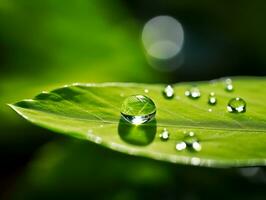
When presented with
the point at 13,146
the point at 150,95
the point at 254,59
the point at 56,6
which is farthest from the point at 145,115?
the point at 254,59

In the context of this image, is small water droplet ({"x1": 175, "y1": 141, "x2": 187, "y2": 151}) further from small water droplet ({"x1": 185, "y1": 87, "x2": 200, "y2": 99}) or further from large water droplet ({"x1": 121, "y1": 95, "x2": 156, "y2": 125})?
small water droplet ({"x1": 185, "y1": 87, "x2": 200, "y2": 99})

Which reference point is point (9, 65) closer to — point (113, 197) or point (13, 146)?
point (13, 146)

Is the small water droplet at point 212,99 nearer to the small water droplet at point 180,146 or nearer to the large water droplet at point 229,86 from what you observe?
the large water droplet at point 229,86

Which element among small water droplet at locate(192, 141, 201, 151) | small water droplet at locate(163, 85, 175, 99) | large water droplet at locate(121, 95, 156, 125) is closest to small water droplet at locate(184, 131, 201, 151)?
small water droplet at locate(192, 141, 201, 151)

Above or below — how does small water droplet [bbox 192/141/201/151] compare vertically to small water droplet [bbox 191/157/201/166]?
above

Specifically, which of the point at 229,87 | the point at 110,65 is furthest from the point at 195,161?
the point at 110,65

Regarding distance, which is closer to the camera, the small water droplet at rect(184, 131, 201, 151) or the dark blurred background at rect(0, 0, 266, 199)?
the small water droplet at rect(184, 131, 201, 151)

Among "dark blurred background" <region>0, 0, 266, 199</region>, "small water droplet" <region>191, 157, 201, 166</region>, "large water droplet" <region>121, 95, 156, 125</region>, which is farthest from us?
"dark blurred background" <region>0, 0, 266, 199</region>
